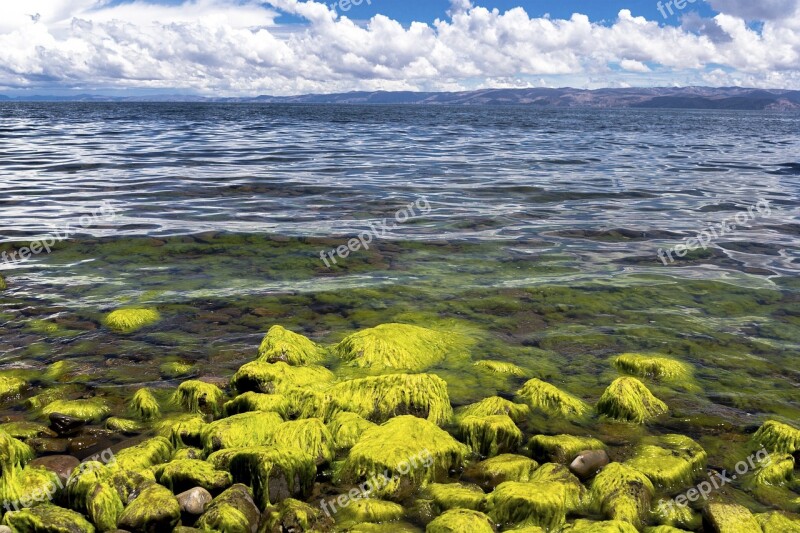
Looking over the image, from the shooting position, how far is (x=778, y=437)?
23.1ft

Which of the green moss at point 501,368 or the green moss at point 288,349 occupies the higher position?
the green moss at point 288,349

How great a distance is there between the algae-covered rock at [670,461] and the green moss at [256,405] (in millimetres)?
4067

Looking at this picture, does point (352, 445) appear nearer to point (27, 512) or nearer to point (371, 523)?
point (371, 523)

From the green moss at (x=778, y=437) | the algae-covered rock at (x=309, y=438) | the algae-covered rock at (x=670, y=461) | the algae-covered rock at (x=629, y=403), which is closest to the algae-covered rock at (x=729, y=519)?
the algae-covered rock at (x=670, y=461)

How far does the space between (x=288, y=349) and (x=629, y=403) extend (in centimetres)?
476

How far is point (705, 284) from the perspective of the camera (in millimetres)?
13828

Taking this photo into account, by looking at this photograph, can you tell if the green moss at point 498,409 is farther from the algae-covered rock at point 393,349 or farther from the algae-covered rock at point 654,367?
the algae-covered rock at point 654,367

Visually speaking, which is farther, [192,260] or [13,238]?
[13,238]

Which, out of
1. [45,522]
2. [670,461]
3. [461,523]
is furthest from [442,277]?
[45,522]

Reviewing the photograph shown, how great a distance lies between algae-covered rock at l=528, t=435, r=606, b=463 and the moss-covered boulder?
307cm

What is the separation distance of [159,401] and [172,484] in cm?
257

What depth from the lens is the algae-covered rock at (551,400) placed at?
8023 millimetres

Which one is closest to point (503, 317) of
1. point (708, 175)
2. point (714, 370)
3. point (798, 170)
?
point (714, 370)

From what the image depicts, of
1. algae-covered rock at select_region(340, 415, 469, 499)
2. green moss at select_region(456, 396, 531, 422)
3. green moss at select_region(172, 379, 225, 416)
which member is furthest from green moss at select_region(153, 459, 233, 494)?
green moss at select_region(456, 396, 531, 422)
